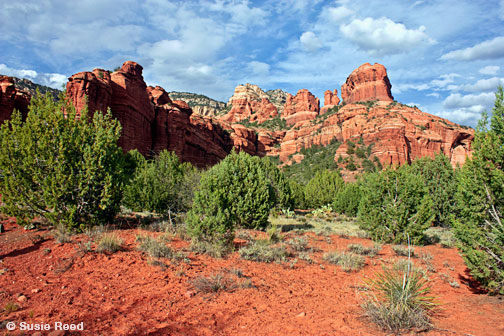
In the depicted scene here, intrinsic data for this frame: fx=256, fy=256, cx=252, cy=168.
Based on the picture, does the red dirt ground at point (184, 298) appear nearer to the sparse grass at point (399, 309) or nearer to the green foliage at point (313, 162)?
the sparse grass at point (399, 309)

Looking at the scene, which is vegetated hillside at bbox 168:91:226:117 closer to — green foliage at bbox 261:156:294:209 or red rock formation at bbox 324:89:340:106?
red rock formation at bbox 324:89:340:106

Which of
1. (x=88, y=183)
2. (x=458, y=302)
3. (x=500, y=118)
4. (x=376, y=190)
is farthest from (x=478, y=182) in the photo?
(x=88, y=183)

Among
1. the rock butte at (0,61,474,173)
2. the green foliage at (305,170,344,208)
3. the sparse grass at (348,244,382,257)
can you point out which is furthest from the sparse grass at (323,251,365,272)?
the green foliage at (305,170,344,208)

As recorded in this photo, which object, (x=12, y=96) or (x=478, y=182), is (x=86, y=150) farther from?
(x=12, y=96)

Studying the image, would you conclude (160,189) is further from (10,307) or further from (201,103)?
(201,103)

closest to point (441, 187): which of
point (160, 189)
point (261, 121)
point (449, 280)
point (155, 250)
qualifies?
point (449, 280)

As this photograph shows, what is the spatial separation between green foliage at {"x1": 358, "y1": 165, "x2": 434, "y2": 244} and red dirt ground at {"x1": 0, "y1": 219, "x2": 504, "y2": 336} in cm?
471

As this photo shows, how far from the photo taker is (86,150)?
30.8 ft

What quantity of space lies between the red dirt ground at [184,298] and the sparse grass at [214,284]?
0.20 meters

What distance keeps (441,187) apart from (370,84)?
9266 centimetres

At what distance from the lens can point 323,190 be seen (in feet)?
126

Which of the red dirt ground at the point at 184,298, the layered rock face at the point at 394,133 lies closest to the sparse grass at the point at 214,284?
the red dirt ground at the point at 184,298

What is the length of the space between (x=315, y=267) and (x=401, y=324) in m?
4.30

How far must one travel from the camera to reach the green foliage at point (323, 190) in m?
37.8
